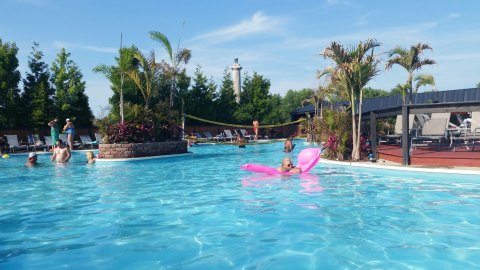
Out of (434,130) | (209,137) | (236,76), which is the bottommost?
(209,137)

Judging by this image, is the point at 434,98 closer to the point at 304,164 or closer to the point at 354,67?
the point at 354,67

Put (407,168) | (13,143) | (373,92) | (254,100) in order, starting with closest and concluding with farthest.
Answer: (407,168) < (13,143) < (254,100) < (373,92)

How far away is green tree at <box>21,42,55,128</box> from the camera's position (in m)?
24.2

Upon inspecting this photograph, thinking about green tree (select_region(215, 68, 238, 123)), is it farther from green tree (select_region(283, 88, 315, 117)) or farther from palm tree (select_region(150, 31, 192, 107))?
green tree (select_region(283, 88, 315, 117))

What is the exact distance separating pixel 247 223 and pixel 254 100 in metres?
30.4

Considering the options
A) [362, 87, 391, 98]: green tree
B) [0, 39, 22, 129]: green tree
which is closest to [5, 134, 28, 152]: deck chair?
[0, 39, 22, 129]: green tree

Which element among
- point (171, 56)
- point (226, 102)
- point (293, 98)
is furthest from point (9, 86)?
point (293, 98)

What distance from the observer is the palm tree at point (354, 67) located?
12.7 meters

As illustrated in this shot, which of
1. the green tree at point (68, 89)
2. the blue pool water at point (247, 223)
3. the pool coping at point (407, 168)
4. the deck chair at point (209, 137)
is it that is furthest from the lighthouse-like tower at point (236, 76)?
the blue pool water at point (247, 223)

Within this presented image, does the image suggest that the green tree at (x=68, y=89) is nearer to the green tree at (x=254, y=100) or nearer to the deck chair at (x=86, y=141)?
the deck chair at (x=86, y=141)

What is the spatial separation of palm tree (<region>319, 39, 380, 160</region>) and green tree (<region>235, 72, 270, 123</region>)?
2219 cm

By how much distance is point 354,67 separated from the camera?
12680 millimetres

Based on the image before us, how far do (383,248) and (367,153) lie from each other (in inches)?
372

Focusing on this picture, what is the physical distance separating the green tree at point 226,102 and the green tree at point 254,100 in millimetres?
583
